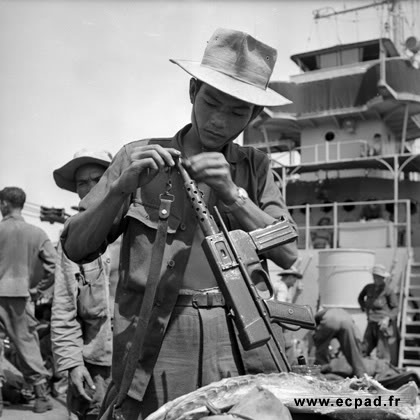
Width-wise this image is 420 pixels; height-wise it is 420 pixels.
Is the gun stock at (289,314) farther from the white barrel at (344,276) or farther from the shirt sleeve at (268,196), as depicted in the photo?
the white barrel at (344,276)

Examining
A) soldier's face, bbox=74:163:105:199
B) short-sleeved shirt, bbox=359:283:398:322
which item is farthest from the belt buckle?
short-sleeved shirt, bbox=359:283:398:322

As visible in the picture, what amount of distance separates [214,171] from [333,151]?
21.9 metres

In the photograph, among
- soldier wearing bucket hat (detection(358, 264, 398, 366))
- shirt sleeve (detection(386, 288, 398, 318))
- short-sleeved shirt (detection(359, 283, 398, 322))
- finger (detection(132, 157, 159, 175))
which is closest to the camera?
finger (detection(132, 157, 159, 175))

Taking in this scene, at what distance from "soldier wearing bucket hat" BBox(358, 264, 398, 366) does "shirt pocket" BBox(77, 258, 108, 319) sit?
6.70 meters

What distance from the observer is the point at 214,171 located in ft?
5.51

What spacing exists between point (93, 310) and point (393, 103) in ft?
65.5

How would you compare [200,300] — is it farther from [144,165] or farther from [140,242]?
[144,165]

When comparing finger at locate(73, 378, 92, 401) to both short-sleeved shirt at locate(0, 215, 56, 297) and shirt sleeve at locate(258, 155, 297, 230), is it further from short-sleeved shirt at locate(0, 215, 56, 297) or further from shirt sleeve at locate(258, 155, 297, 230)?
short-sleeved shirt at locate(0, 215, 56, 297)

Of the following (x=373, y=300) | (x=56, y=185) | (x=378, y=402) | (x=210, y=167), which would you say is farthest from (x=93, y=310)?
(x=373, y=300)

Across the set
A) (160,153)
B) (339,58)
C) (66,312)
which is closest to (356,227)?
(339,58)

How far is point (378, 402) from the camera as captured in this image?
53.7 inches

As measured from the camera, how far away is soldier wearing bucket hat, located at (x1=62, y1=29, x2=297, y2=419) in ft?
5.67

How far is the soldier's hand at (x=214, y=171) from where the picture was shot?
1683 millimetres

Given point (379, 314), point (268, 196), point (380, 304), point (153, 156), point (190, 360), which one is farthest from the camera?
point (380, 304)
